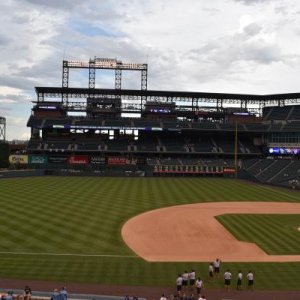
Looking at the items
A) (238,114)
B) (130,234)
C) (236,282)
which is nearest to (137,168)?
(238,114)

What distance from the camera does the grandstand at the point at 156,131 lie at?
302 ft

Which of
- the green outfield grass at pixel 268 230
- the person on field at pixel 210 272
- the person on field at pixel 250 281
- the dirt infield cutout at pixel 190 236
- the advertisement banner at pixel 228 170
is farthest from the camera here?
the advertisement banner at pixel 228 170

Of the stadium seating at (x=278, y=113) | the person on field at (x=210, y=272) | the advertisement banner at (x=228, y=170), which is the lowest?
the person on field at (x=210, y=272)

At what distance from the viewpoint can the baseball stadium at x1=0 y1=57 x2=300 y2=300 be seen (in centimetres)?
2309

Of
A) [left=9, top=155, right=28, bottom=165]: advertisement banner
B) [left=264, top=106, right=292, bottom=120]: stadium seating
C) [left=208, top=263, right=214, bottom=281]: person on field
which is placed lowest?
[left=208, top=263, right=214, bottom=281]: person on field

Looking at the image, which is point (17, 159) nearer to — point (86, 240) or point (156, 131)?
point (156, 131)

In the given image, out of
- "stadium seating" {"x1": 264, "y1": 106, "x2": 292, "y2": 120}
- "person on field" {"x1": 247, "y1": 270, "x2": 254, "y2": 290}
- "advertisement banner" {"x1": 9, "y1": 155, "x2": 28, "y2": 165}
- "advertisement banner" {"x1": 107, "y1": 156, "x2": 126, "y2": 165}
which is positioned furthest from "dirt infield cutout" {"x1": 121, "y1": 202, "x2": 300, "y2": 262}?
"stadium seating" {"x1": 264, "y1": 106, "x2": 292, "y2": 120}

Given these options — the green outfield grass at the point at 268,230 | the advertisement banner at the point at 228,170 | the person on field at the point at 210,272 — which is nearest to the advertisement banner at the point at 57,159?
the advertisement banner at the point at 228,170

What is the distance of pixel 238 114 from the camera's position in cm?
10450

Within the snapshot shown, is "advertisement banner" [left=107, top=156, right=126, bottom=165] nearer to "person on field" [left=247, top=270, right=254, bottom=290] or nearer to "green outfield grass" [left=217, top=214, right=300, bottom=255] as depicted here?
"green outfield grass" [left=217, top=214, right=300, bottom=255]

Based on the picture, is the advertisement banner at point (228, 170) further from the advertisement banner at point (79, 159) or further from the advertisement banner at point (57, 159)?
the advertisement banner at point (57, 159)

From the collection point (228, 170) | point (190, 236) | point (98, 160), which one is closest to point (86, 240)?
point (190, 236)

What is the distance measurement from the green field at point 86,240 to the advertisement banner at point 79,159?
121 ft

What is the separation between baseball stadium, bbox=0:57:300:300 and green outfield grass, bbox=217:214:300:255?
0.47 ft
